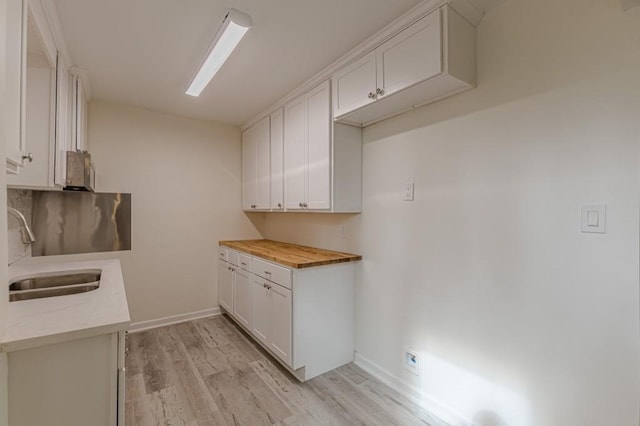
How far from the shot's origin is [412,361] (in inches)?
86.1

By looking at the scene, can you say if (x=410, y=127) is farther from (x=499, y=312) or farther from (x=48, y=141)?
(x=48, y=141)

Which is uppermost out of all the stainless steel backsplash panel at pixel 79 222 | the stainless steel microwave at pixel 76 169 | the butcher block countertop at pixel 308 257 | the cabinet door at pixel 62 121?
the cabinet door at pixel 62 121

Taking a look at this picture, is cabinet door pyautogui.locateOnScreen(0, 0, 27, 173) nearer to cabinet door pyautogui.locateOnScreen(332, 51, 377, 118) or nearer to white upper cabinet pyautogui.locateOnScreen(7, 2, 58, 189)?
white upper cabinet pyautogui.locateOnScreen(7, 2, 58, 189)

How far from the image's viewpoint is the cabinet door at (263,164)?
344 centimetres

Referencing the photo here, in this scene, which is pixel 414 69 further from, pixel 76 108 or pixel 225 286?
pixel 225 286

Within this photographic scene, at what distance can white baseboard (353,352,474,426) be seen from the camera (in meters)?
1.90

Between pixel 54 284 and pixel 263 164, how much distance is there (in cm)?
217

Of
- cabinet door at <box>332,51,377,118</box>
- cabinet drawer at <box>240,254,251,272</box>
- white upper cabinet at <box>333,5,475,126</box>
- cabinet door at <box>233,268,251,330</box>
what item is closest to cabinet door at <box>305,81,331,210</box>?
cabinet door at <box>332,51,377,118</box>

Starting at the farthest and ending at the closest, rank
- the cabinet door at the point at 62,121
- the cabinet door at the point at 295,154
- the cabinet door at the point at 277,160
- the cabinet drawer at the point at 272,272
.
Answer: the cabinet door at the point at 277,160 < the cabinet door at the point at 295,154 < the cabinet drawer at the point at 272,272 < the cabinet door at the point at 62,121

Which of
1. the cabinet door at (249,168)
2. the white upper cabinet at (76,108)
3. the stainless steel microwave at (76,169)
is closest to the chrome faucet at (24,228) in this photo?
the stainless steel microwave at (76,169)

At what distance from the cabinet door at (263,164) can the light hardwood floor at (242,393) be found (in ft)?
5.27

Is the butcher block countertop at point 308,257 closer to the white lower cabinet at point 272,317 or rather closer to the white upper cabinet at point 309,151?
the white lower cabinet at point 272,317

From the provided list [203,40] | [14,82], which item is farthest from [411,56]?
[14,82]

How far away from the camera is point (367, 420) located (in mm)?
1952
